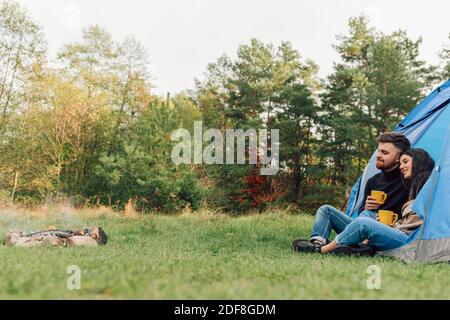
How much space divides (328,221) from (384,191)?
2.24 feet

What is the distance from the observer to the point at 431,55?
25.1 metres

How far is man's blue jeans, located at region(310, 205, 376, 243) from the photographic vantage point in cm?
550

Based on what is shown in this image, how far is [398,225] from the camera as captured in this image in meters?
4.97

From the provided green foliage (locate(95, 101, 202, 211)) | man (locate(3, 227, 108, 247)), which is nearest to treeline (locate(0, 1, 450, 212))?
green foliage (locate(95, 101, 202, 211))

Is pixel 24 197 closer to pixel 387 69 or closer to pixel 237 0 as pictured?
pixel 237 0

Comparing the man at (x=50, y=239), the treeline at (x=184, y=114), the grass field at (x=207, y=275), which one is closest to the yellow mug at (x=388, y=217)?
the grass field at (x=207, y=275)

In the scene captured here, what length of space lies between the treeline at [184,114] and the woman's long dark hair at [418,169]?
13.6 meters

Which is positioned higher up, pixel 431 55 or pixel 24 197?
pixel 431 55

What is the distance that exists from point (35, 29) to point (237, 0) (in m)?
11.0

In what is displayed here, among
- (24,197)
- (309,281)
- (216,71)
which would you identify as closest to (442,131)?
(309,281)

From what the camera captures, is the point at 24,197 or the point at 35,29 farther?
the point at 24,197

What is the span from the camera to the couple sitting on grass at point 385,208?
4801 millimetres

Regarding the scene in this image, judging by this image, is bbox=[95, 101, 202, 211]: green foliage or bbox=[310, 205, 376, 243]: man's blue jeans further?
bbox=[95, 101, 202, 211]: green foliage

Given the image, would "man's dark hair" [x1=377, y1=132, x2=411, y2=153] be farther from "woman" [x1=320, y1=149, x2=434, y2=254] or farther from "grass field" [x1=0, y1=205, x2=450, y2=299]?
"grass field" [x1=0, y1=205, x2=450, y2=299]
